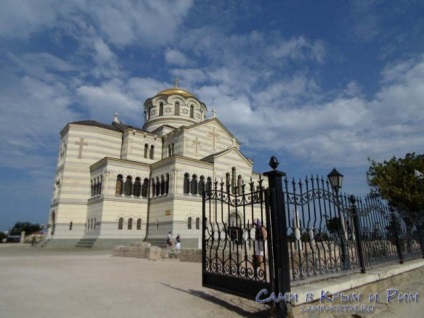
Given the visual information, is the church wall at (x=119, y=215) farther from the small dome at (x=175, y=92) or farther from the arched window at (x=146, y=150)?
the small dome at (x=175, y=92)

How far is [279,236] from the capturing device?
15.7 feet

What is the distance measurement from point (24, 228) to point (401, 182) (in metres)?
→ 77.1

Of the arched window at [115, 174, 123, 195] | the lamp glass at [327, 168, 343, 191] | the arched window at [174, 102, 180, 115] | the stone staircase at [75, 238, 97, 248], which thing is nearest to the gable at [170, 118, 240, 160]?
the arched window at [174, 102, 180, 115]

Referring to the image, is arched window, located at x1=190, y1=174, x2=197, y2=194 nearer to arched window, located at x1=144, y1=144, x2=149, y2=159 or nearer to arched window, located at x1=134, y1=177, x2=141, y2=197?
arched window, located at x1=134, y1=177, x2=141, y2=197

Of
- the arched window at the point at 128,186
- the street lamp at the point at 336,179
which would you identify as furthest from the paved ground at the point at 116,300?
the arched window at the point at 128,186

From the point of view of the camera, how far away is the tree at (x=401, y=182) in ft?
73.4

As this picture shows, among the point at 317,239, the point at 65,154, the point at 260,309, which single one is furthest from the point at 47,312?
the point at 65,154

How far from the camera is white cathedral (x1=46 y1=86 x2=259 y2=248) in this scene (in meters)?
25.5

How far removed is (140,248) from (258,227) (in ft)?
46.4

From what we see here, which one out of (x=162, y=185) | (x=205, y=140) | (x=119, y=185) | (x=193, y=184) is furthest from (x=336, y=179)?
(x=205, y=140)

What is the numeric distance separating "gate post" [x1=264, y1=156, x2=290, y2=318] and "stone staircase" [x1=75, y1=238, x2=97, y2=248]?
23411mm

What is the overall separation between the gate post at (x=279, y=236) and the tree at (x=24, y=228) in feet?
241

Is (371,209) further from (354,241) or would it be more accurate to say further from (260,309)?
(260,309)

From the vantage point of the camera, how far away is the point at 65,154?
94.7 feet
